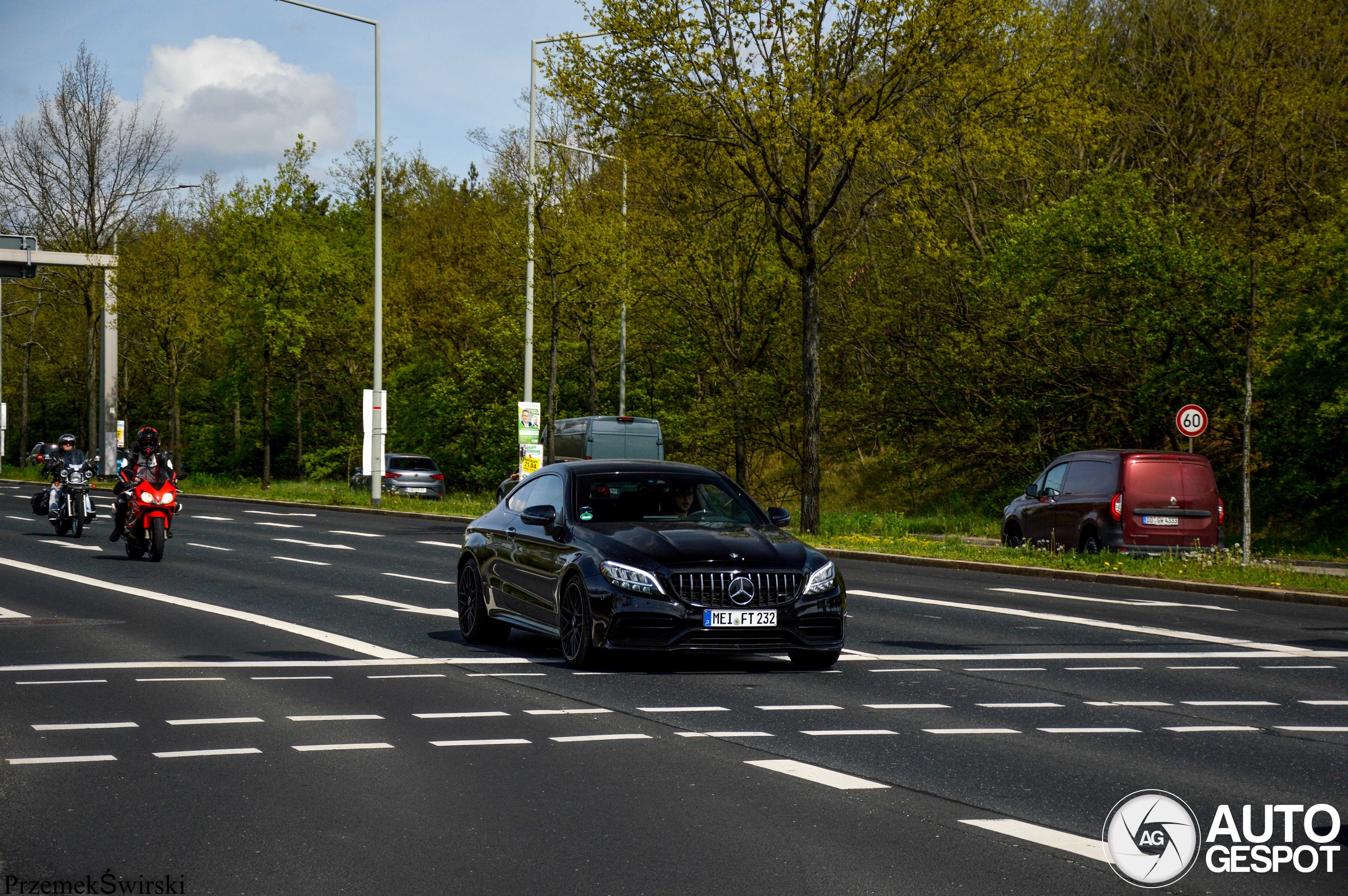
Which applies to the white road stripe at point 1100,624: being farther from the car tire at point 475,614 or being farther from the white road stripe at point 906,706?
the car tire at point 475,614

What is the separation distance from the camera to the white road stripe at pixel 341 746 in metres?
8.19

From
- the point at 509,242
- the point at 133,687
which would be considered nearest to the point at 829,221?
the point at 509,242

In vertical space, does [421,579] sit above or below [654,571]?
below

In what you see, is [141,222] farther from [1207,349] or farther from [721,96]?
[1207,349]

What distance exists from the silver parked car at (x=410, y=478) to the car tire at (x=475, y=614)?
30.4 metres

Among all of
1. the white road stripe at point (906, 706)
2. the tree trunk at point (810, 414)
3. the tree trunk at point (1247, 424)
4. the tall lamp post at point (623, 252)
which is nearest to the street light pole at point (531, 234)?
the tall lamp post at point (623, 252)

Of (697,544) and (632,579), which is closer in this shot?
(632,579)

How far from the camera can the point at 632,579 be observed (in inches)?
437

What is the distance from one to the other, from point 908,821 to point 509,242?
3298 centimetres

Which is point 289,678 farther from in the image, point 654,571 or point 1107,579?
point 1107,579

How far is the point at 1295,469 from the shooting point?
2795 cm

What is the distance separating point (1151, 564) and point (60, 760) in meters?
16.7

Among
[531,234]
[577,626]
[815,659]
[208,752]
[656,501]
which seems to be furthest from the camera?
[531,234]

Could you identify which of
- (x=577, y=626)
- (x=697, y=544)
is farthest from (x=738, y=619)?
(x=577, y=626)
